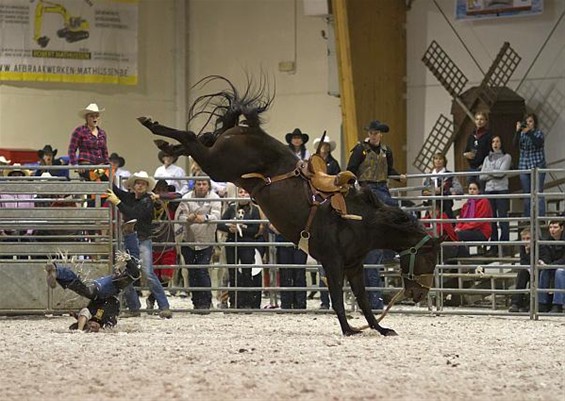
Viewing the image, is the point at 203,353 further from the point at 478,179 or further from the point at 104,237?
the point at 478,179

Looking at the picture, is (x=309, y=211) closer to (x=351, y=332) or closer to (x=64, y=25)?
(x=351, y=332)

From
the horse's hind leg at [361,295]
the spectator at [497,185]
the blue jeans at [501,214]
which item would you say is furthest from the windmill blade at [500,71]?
the horse's hind leg at [361,295]

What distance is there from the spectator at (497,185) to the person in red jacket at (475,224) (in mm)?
133

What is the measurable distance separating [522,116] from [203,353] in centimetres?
1192

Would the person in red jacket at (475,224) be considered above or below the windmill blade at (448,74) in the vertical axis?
below

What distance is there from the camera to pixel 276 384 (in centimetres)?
690

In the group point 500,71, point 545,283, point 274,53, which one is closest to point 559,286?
point 545,283

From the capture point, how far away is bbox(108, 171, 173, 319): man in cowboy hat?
→ 41.9ft

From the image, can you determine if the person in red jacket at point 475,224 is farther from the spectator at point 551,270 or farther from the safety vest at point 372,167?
the safety vest at point 372,167

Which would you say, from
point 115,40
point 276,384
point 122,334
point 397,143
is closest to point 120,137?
point 115,40

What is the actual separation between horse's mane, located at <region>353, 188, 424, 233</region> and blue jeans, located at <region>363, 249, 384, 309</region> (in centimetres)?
253

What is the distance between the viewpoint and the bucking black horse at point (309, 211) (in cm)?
1055

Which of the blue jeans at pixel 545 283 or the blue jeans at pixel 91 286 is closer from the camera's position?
the blue jeans at pixel 91 286

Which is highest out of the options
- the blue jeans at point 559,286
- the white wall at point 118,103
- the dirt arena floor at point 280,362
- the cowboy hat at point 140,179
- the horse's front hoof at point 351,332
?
the white wall at point 118,103
